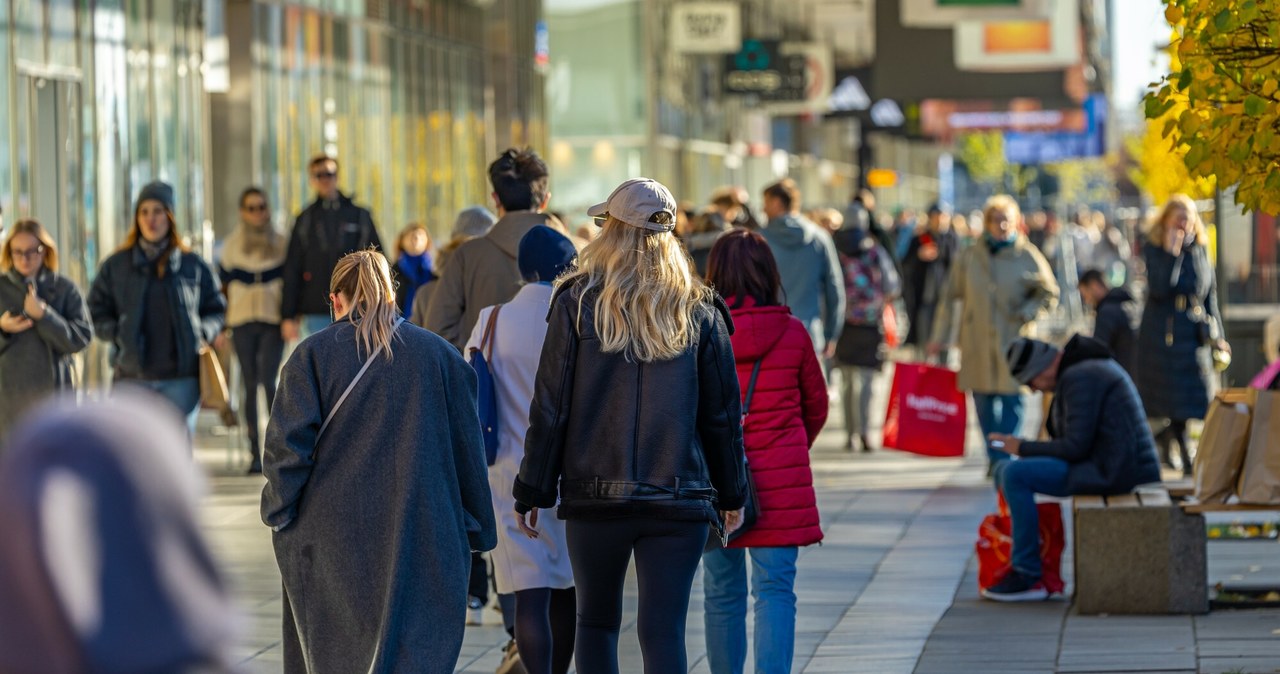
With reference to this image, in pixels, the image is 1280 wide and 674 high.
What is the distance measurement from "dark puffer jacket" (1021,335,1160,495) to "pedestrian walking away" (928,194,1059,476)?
4453 millimetres

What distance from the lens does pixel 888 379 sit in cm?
2555

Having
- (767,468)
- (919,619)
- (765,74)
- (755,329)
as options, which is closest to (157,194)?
(919,619)

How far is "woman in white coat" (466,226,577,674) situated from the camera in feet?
22.9

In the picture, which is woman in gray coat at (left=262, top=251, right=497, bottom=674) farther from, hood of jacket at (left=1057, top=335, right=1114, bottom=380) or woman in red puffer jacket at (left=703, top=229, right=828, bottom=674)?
hood of jacket at (left=1057, top=335, right=1114, bottom=380)

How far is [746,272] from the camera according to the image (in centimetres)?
694

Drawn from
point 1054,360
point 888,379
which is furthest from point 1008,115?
point 1054,360

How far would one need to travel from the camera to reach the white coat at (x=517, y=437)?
22.9 ft

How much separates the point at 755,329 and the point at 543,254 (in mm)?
829

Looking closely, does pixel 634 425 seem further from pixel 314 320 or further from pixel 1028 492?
pixel 314 320

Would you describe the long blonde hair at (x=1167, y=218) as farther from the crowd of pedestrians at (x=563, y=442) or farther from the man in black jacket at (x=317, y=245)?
the man in black jacket at (x=317, y=245)

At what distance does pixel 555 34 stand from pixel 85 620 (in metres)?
30.5

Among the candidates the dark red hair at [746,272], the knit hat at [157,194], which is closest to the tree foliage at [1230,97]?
the dark red hair at [746,272]

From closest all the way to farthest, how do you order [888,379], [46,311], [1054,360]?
[1054,360]
[46,311]
[888,379]

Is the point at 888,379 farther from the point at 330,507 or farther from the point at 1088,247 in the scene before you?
the point at 330,507
